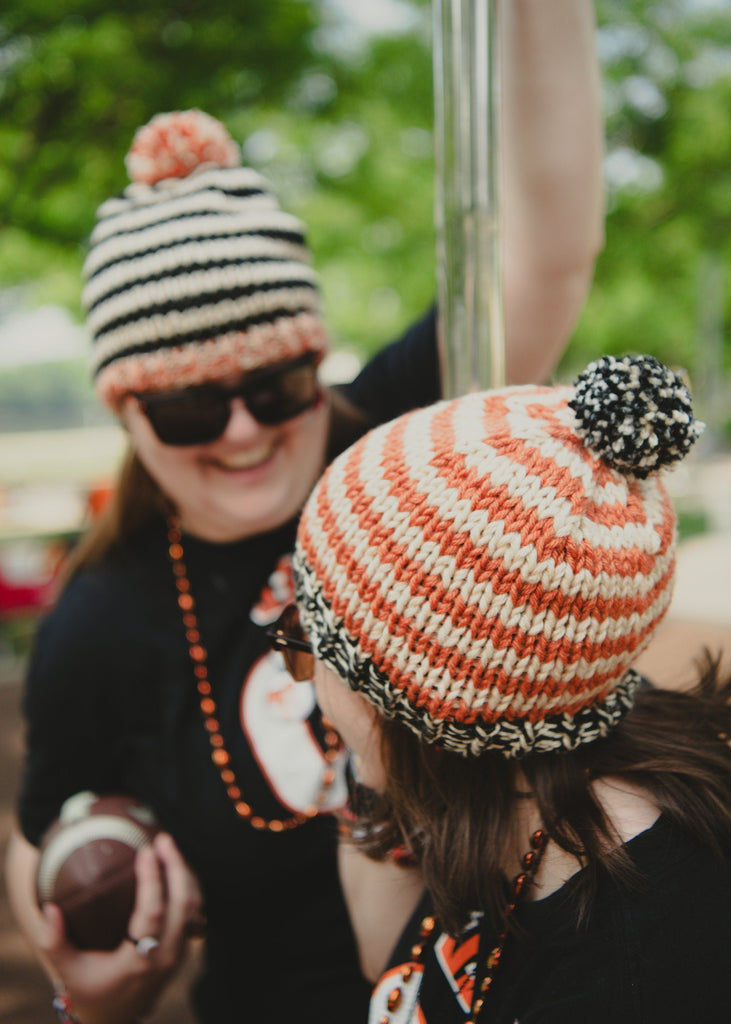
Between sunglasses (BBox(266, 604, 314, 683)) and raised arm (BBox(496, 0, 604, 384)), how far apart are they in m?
0.76

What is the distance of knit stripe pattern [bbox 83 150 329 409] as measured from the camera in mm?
1670

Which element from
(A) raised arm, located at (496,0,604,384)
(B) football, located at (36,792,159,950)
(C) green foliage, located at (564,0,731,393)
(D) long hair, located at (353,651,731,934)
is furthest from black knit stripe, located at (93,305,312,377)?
(C) green foliage, located at (564,0,731,393)

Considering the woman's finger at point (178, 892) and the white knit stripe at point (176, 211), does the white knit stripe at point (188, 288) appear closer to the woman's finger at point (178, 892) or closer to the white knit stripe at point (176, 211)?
the white knit stripe at point (176, 211)

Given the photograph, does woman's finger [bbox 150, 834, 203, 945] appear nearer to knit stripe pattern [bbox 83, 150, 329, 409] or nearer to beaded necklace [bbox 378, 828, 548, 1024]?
beaded necklace [bbox 378, 828, 548, 1024]

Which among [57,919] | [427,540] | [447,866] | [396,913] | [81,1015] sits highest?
[427,540]

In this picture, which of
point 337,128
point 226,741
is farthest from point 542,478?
point 337,128

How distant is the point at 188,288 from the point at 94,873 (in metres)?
1.25

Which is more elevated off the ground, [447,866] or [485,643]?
[485,643]

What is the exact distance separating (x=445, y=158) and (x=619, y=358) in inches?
23.6

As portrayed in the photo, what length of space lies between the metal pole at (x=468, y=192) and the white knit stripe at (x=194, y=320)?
37 cm

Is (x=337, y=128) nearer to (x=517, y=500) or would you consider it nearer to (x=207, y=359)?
(x=207, y=359)

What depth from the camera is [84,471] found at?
1895cm

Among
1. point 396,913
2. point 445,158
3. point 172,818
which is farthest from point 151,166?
point 396,913

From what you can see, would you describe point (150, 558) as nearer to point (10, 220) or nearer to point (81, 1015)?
point (81, 1015)
